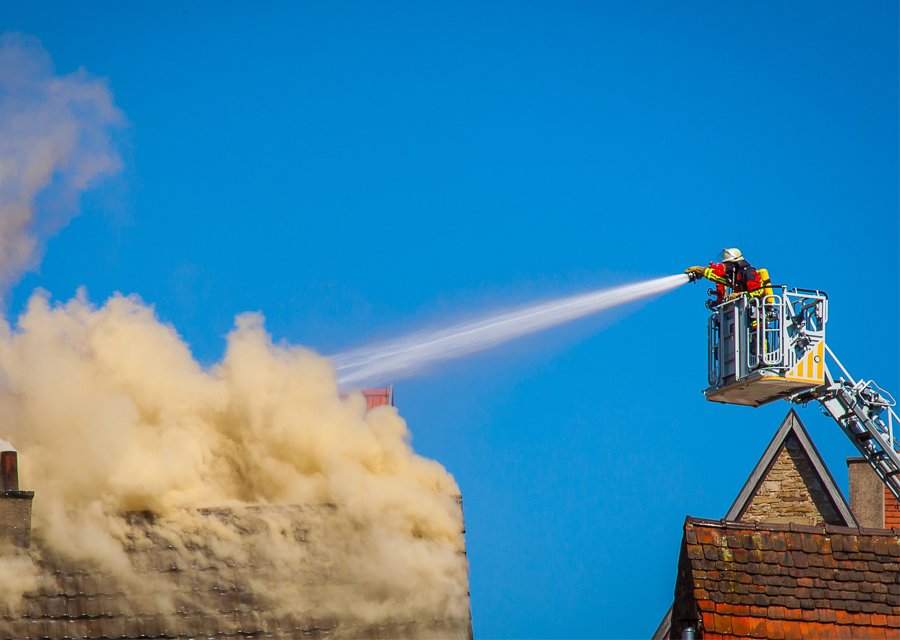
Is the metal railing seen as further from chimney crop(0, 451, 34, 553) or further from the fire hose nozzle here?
chimney crop(0, 451, 34, 553)

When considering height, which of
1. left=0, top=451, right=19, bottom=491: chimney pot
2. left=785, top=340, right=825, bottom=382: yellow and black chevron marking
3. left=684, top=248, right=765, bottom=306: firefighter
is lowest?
left=0, top=451, right=19, bottom=491: chimney pot

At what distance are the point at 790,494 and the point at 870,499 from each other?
3843mm

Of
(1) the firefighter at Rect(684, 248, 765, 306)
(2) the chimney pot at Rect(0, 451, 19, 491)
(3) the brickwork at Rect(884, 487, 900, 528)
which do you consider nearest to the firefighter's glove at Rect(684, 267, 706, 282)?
(1) the firefighter at Rect(684, 248, 765, 306)

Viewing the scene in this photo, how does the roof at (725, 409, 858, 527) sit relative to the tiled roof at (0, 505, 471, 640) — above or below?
above

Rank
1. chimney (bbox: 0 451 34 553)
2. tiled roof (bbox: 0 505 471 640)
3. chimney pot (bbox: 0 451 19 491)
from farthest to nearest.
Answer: chimney pot (bbox: 0 451 19 491), chimney (bbox: 0 451 34 553), tiled roof (bbox: 0 505 471 640)

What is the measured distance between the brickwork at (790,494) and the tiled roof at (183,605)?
1096 centimetres

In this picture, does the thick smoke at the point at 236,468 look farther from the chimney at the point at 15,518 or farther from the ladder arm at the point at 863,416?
the ladder arm at the point at 863,416

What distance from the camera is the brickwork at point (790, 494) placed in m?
32.0

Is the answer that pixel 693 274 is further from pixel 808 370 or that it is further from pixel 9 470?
pixel 9 470

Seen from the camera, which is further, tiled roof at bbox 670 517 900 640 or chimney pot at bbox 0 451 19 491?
tiled roof at bbox 670 517 900 640

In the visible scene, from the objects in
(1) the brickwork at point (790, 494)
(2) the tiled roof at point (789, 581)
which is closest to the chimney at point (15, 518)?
(2) the tiled roof at point (789, 581)

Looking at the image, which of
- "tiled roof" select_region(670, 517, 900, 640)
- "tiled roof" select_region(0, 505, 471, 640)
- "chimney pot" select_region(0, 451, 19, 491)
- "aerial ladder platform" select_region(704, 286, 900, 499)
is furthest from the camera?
"aerial ladder platform" select_region(704, 286, 900, 499)

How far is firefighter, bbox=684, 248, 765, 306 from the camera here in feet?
106

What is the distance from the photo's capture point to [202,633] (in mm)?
22094
